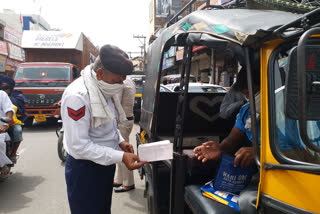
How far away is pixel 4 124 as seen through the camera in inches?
146

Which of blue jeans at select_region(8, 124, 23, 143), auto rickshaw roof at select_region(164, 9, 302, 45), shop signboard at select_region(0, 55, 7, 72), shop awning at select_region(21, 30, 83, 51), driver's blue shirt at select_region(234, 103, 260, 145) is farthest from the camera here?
shop signboard at select_region(0, 55, 7, 72)

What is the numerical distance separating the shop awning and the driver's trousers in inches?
383

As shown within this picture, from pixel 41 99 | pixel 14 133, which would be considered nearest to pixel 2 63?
pixel 41 99

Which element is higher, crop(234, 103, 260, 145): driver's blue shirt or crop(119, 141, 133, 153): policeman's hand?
crop(234, 103, 260, 145): driver's blue shirt

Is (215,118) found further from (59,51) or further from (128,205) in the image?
(59,51)

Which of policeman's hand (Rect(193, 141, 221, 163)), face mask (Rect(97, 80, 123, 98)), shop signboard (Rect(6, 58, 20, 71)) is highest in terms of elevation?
shop signboard (Rect(6, 58, 20, 71))

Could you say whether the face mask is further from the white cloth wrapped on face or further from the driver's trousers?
the driver's trousers

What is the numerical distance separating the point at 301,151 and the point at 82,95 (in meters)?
1.36

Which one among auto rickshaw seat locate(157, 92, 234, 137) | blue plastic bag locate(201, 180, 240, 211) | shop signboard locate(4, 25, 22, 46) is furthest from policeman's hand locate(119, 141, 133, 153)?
shop signboard locate(4, 25, 22, 46)

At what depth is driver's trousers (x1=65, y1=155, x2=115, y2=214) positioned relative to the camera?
1911 millimetres

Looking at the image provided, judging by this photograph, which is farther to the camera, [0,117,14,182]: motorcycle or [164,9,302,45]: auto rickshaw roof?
[0,117,14,182]: motorcycle

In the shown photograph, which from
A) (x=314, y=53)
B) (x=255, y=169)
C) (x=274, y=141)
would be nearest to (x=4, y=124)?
(x=255, y=169)

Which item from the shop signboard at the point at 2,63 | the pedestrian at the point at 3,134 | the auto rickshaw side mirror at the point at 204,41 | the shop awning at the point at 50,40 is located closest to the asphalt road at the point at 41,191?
the pedestrian at the point at 3,134

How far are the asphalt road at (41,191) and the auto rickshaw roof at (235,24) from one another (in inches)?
102
